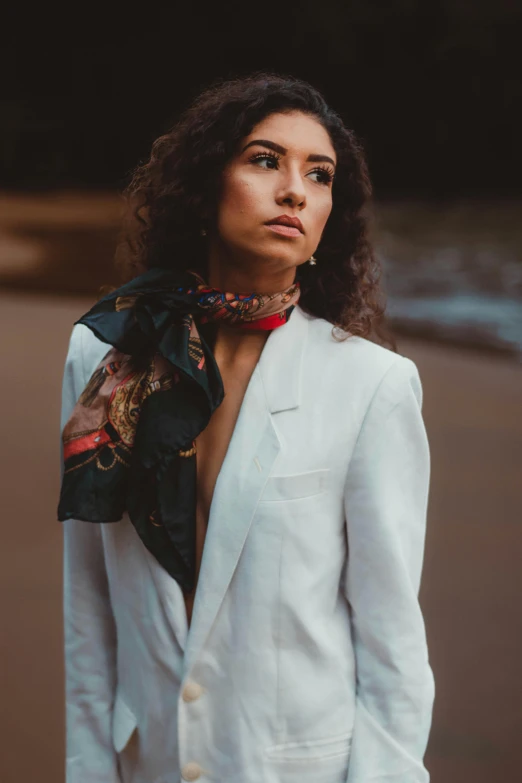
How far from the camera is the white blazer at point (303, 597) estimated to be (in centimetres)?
90

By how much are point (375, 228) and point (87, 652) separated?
4314 millimetres

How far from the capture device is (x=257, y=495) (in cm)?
89

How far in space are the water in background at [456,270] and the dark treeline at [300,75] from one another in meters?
0.17

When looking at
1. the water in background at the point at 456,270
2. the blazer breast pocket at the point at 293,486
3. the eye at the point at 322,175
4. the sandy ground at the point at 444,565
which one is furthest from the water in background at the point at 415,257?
the blazer breast pocket at the point at 293,486

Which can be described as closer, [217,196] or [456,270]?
[217,196]

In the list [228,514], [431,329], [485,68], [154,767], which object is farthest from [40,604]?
[485,68]

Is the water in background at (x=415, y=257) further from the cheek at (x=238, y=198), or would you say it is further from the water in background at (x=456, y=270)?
the cheek at (x=238, y=198)

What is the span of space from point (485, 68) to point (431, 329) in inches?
52.5

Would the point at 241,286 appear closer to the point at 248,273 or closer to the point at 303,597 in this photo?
the point at 248,273

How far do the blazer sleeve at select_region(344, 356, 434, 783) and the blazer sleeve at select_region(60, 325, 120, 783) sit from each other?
31 cm

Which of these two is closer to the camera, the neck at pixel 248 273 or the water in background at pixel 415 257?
the neck at pixel 248 273

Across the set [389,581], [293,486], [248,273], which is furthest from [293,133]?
[389,581]

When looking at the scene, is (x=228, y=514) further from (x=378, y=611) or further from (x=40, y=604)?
(x=40, y=604)

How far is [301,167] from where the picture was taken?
0.96 meters
